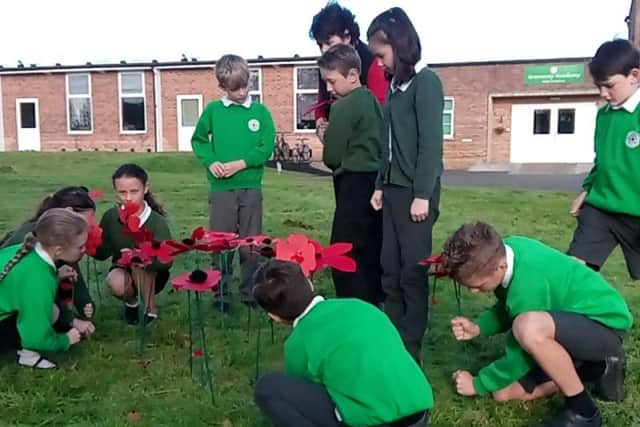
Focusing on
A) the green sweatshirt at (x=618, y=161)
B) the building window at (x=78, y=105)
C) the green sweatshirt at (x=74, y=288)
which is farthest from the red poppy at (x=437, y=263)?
the building window at (x=78, y=105)

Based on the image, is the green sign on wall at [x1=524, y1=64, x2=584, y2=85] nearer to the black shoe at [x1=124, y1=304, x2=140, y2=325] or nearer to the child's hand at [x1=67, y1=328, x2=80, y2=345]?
the black shoe at [x1=124, y1=304, x2=140, y2=325]

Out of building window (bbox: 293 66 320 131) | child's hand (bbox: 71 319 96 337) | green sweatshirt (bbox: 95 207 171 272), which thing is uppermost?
building window (bbox: 293 66 320 131)

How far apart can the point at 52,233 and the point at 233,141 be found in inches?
67.3

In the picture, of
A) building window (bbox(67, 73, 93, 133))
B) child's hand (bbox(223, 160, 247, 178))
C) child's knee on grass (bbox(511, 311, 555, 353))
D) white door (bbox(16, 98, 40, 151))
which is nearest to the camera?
child's knee on grass (bbox(511, 311, 555, 353))

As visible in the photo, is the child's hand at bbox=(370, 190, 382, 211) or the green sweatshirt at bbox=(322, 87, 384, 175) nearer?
the child's hand at bbox=(370, 190, 382, 211)

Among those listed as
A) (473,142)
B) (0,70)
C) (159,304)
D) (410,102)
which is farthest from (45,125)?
(410,102)

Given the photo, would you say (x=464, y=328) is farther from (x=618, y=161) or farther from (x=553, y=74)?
(x=553, y=74)

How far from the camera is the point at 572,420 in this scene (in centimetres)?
300

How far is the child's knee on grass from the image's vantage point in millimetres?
2928

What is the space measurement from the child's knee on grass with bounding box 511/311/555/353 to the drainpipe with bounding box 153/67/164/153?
98.8ft

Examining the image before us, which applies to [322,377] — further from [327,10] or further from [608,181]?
[327,10]

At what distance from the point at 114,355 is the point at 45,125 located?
1244 inches

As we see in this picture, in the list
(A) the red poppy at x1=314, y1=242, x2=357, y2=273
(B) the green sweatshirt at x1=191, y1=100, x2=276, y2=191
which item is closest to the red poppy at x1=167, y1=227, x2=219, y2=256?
(A) the red poppy at x1=314, y1=242, x2=357, y2=273

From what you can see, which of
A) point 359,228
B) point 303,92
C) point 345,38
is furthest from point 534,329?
point 303,92
